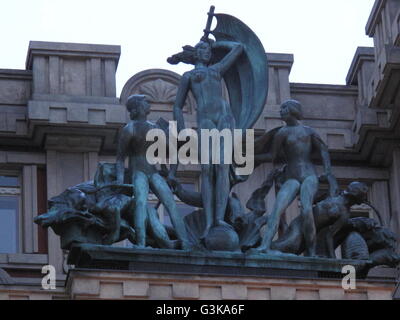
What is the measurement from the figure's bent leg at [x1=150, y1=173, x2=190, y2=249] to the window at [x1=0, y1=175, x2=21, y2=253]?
7049 millimetres

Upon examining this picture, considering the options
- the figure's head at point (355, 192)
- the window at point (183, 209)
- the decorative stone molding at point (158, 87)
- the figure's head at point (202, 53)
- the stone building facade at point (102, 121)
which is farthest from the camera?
the decorative stone molding at point (158, 87)

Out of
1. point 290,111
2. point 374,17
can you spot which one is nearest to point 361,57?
point 374,17

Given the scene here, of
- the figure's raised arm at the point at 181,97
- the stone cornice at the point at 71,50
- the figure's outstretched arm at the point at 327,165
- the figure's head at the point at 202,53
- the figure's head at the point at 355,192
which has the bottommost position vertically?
the figure's head at the point at 355,192

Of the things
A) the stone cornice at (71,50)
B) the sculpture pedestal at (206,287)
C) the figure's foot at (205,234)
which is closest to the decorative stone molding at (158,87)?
the stone cornice at (71,50)

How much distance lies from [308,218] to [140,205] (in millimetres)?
2951

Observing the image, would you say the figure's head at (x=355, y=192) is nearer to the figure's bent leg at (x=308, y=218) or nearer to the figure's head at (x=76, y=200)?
the figure's bent leg at (x=308, y=218)

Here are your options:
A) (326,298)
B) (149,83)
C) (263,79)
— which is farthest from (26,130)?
(326,298)

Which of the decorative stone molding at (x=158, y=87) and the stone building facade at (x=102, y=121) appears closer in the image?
the stone building facade at (x=102, y=121)

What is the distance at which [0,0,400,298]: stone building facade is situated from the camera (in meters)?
52.4

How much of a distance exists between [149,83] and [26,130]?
9.46 feet

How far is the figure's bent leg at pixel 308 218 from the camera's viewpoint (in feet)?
150

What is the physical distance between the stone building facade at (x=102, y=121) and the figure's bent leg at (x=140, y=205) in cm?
612

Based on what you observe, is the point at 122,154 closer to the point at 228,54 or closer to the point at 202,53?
the point at 202,53

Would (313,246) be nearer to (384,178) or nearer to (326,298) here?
(326,298)
